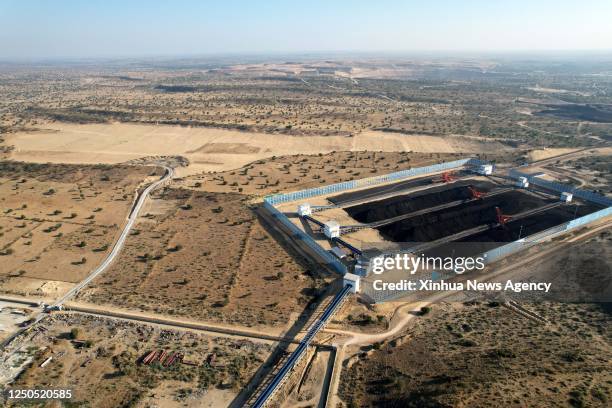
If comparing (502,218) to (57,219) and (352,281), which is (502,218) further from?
(57,219)

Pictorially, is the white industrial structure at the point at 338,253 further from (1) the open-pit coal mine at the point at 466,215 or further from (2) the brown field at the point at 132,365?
(2) the brown field at the point at 132,365

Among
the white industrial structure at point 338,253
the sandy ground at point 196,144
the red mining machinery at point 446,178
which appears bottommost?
A: the white industrial structure at point 338,253

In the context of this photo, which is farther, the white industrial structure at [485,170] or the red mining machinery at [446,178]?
the white industrial structure at [485,170]

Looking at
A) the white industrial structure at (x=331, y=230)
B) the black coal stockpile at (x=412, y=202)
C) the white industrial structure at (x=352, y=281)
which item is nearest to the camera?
the white industrial structure at (x=352, y=281)

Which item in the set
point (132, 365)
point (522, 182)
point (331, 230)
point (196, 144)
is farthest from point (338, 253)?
point (196, 144)

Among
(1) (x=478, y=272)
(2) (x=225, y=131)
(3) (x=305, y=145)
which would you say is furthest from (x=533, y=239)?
(2) (x=225, y=131)

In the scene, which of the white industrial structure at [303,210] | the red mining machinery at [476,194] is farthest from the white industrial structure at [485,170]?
the white industrial structure at [303,210]

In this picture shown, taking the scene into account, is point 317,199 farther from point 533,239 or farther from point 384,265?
point 533,239

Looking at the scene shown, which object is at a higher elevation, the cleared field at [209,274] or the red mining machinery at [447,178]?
the red mining machinery at [447,178]
